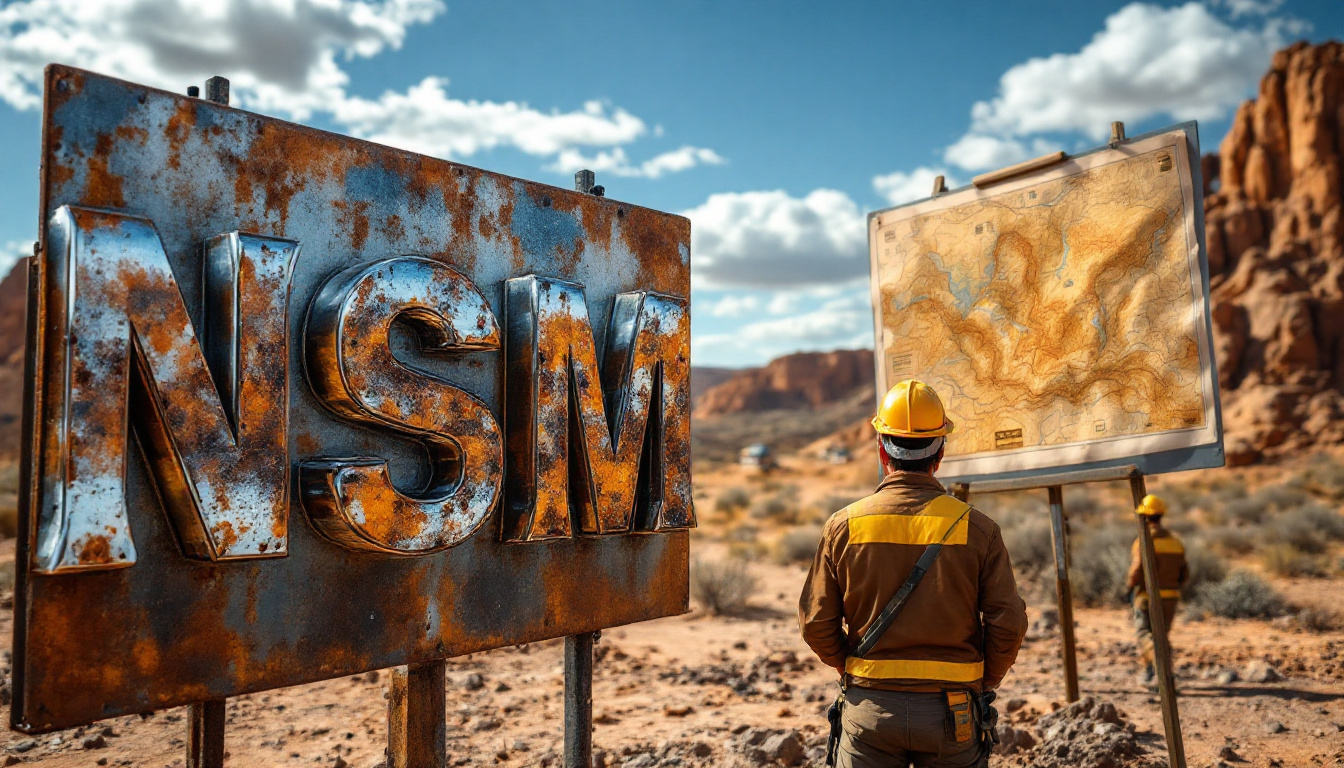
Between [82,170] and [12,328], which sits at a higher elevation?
[12,328]

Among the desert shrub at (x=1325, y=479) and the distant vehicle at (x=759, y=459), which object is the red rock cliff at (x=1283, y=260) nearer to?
the desert shrub at (x=1325, y=479)

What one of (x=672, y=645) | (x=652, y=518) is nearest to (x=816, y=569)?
(x=652, y=518)

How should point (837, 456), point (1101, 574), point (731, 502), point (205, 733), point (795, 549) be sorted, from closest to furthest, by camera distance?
point (205, 733) → point (1101, 574) → point (795, 549) → point (731, 502) → point (837, 456)

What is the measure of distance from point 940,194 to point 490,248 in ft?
10.5

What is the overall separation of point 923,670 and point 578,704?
1.41 metres

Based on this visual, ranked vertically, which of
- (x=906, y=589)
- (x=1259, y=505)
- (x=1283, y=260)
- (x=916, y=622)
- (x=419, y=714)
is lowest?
(x=1259, y=505)

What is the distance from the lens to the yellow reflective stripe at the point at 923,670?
8.86 ft

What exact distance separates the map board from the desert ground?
6.00 feet

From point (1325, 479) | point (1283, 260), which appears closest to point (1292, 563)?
point (1325, 479)

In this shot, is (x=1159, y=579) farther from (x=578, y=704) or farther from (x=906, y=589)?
(x=578, y=704)

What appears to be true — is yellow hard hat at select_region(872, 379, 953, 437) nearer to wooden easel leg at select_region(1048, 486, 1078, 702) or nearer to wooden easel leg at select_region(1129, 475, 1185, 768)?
wooden easel leg at select_region(1129, 475, 1185, 768)

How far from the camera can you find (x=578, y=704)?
344 centimetres

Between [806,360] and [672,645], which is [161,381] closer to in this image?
[672,645]

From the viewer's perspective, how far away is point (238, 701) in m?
6.37
